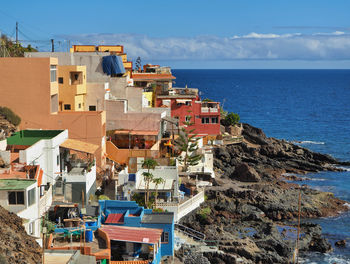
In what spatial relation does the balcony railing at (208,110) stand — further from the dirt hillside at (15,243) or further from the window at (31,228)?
the dirt hillside at (15,243)

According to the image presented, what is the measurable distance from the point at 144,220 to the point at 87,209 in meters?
3.04

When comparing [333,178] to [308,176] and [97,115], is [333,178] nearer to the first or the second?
[308,176]

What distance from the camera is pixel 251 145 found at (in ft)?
234

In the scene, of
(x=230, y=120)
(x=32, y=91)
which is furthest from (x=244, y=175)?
(x=32, y=91)

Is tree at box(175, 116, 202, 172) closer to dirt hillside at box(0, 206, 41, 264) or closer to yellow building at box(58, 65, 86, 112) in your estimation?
yellow building at box(58, 65, 86, 112)

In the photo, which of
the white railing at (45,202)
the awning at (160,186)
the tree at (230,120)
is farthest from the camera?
the tree at (230,120)

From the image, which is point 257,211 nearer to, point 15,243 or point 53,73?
point 53,73

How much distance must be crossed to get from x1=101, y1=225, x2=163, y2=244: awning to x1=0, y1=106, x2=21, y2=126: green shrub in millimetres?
14327

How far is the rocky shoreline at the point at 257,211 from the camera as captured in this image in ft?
114

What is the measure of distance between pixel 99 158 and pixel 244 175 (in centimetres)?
1735

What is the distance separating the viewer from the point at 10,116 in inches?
1527

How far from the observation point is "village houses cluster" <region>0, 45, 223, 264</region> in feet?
86.1

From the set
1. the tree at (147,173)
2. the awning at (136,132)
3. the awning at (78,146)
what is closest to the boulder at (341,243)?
the tree at (147,173)

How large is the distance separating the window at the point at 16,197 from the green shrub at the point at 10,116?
49.2 feet
